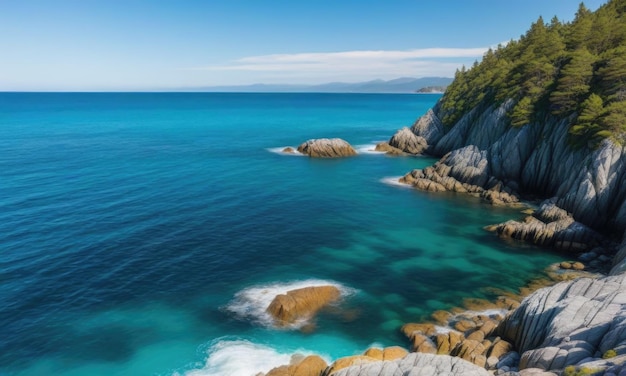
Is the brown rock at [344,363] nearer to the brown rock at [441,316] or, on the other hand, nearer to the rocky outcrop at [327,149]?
the brown rock at [441,316]

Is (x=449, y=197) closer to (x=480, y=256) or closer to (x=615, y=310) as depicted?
(x=480, y=256)

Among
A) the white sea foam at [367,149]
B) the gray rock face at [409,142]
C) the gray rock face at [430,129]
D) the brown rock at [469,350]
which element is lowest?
the brown rock at [469,350]

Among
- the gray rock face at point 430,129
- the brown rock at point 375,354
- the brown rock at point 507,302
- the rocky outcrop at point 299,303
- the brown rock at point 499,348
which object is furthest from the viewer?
the gray rock face at point 430,129

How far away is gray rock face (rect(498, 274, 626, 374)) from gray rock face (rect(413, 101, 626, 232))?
25016mm

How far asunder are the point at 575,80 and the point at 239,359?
68.0m

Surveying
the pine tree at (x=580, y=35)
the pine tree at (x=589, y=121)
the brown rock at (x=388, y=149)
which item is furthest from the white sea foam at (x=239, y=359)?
the brown rock at (x=388, y=149)

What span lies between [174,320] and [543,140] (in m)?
64.2

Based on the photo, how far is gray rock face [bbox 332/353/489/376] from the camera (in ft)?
69.1

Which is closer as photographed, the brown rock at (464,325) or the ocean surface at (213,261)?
the ocean surface at (213,261)

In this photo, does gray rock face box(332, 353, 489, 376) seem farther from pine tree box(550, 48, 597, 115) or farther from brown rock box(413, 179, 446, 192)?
pine tree box(550, 48, 597, 115)

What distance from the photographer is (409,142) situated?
115812 mm

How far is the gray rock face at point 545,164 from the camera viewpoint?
52.0 m

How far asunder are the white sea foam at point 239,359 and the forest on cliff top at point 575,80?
51.9 meters

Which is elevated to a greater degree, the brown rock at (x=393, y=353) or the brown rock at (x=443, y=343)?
the brown rock at (x=393, y=353)
